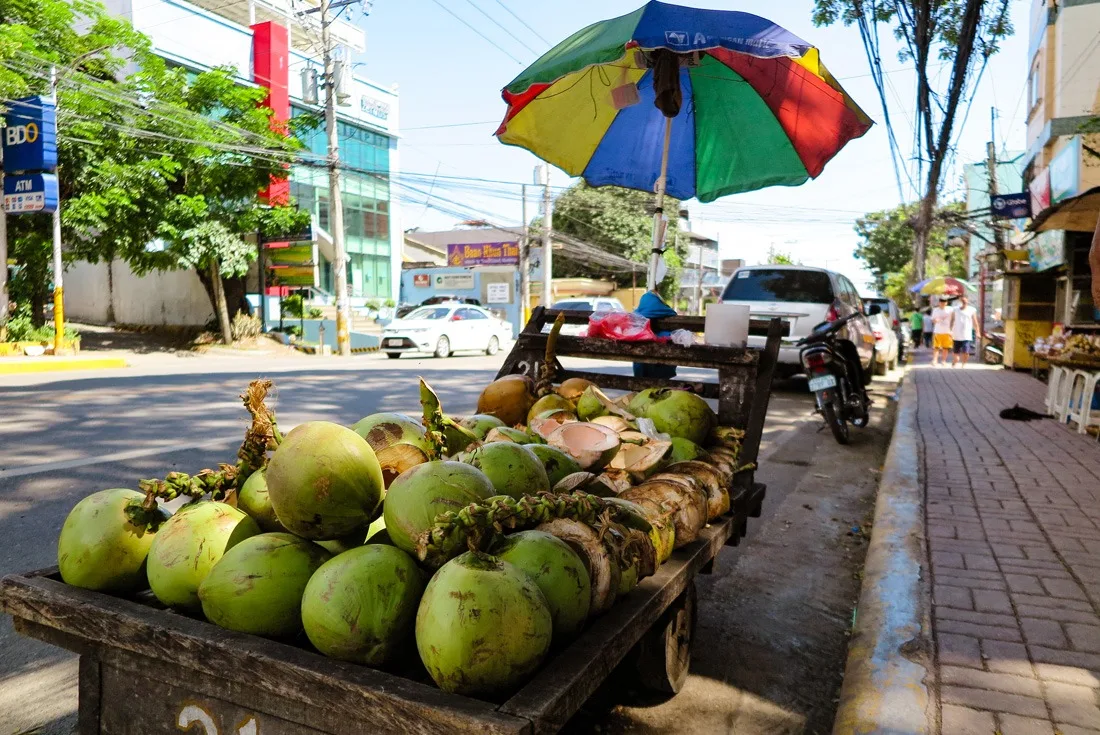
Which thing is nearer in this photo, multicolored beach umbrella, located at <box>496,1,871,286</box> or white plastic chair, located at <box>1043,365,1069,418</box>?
multicolored beach umbrella, located at <box>496,1,871,286</box>

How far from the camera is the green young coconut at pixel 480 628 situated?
4.44 feet

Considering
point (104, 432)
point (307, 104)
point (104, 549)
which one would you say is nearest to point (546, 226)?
point (307, 104)

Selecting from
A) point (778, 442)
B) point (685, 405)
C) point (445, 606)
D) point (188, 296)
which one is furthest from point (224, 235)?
point (445, 606)

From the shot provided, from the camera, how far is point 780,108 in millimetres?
5352

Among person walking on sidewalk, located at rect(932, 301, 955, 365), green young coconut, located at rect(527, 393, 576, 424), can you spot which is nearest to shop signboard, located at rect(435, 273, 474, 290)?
person walking on sidewalk, located at rect(932, 301, 955, 365)

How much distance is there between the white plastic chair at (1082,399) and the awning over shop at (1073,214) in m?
1.53

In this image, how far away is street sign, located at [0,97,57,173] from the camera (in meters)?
15.3

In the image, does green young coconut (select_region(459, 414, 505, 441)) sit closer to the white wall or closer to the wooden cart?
the wooden cart

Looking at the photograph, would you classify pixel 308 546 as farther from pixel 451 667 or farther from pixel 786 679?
pixel 786 679

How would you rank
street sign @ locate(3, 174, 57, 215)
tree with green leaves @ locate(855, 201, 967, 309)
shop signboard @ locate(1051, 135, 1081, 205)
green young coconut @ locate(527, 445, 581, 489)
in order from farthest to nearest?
tree with green leaves @ locate(855, 201, 967, 309) → street sign @ locate(3, 174, 57, 215) → shop signboard @ locate(1051, 135, 1081, 205) → green young coconut @ locate(527, 445, 581, 489)

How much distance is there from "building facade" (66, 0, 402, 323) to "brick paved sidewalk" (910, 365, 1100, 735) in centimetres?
1933

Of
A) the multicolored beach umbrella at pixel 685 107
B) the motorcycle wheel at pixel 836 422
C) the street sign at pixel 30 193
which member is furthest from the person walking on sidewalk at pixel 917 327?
the street sign at pixel 30 193

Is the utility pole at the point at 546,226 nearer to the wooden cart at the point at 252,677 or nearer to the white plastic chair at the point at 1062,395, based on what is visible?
the white plastic chair at the point at 1062,395

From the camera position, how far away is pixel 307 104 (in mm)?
25875
